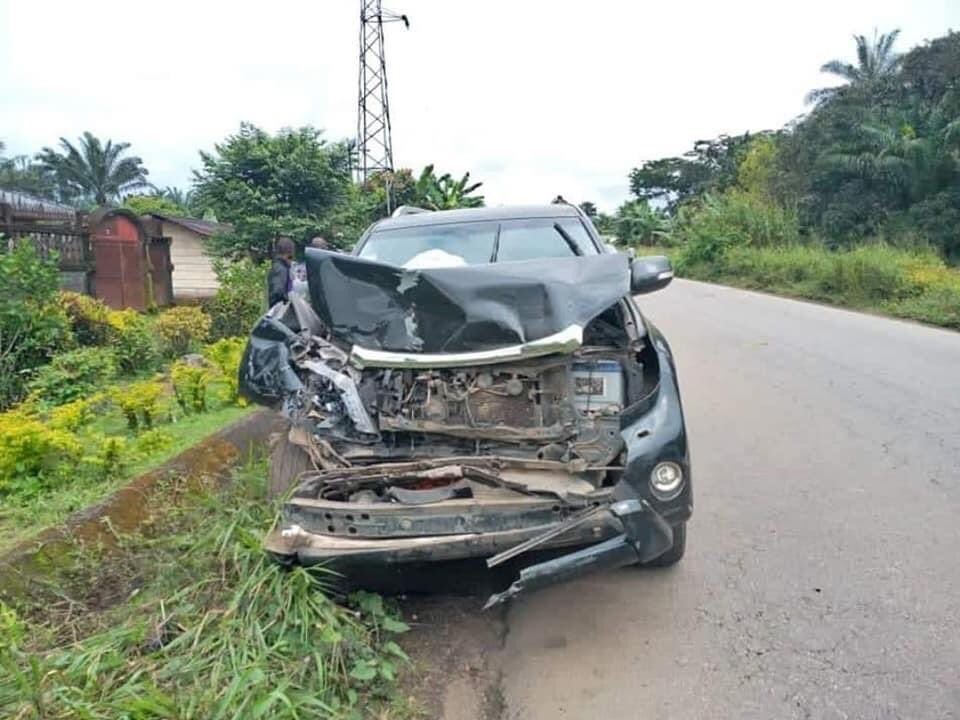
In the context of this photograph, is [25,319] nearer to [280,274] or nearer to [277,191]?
[280,274]

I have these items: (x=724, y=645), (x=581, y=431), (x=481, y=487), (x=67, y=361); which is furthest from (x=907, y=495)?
(x=67, y=361)

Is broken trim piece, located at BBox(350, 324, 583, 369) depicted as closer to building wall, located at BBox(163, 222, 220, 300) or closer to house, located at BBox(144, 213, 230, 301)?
house, located at BBox(144, 213, 230, 301)

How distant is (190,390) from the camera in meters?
5.99

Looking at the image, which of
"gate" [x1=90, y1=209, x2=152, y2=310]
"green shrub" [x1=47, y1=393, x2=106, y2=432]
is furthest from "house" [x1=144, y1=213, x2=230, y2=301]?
"green shrub" [x1=47, y1=393, x2=106, y2=432]

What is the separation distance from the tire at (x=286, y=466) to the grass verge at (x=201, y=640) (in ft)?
0.44

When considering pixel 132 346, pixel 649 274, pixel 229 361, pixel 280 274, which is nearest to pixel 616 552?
pixel 649 274

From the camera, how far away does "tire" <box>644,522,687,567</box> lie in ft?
11.6

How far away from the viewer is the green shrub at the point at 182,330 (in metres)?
8.30

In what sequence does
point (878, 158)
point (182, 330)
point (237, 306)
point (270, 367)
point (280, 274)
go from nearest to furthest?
1. point (270, 367)
2. point (280, 274)
3. point (182, 330)
4. point (237, 306)
5. point (878, 158)

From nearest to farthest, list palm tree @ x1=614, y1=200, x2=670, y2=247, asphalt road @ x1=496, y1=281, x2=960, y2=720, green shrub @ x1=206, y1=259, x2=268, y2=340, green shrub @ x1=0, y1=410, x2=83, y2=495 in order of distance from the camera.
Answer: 1. asphalt road @ x1=496, y1=281, x2=960, y2=720
2. green shrub @ x1=0, y1=410, x2=83, y2=495
3. green shrub @ x1=206, y1=259, x2=268, y2=340
4. palm tree @ x1=614, y1=200, x2=670, y2=247

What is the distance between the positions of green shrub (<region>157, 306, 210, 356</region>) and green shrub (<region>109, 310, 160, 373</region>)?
0.26m

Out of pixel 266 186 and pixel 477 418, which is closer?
pixel 477 418

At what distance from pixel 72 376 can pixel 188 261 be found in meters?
13.5

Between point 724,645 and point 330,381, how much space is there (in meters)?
2.01
